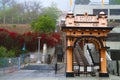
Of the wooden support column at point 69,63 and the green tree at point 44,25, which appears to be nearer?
the wooden support column at point 69,63

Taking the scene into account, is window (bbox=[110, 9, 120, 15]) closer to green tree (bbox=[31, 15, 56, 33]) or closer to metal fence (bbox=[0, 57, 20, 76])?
green tree (bbox=[31, 15, 56, 33])

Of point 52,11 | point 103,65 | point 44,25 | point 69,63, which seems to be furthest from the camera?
point 52,11

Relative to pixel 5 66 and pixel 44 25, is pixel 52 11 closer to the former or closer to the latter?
pixel 44 25

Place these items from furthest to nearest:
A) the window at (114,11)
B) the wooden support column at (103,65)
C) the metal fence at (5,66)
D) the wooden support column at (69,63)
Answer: the window at (114,11) → the metal fence at (5,66) → the wooden support column at (103,65) → the wooden support column at (69,63)

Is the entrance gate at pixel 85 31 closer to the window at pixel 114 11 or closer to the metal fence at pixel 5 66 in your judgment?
the metal fence at pixel 5 66

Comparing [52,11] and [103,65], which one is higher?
[52,11]

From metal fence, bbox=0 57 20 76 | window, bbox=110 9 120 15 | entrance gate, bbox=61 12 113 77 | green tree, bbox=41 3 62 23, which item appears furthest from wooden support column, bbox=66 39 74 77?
green tree, bbox=41 3 62 23

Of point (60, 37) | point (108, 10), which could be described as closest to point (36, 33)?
point (60, 37)

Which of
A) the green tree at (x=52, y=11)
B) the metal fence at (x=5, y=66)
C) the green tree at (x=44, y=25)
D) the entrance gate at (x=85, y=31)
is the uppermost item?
the green tree at (x=52, y=11)

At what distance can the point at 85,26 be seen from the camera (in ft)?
107

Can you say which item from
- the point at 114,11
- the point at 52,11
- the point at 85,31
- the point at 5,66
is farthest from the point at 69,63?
the point at 52,11

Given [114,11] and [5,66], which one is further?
[114,11]

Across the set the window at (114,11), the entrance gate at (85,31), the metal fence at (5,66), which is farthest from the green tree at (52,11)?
the entrance gate at (85,31)

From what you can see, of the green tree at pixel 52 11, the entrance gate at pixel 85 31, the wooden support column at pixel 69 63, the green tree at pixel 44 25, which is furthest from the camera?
the green tree at pixel 52 11
